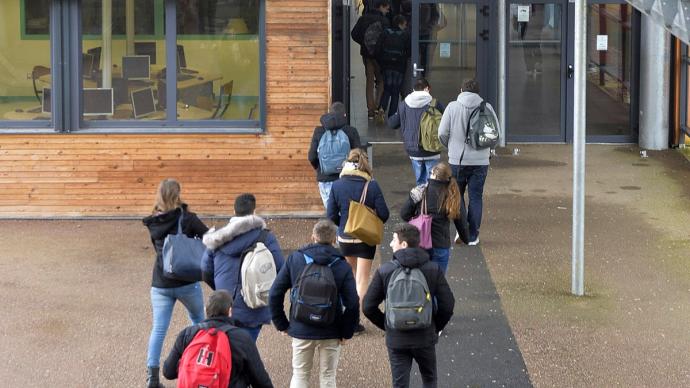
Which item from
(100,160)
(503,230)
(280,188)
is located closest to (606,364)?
(503,230)

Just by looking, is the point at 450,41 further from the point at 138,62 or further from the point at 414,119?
the point at 138,62

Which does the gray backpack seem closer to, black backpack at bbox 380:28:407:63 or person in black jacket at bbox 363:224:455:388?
person in black jacket at bbox 363:224:455:388

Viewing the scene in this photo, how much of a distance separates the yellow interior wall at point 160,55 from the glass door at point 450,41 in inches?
189

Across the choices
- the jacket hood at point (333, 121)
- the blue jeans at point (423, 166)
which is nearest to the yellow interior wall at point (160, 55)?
the blue jeans at point (423, 166)

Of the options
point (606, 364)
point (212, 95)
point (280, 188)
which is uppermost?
point (212, 95)

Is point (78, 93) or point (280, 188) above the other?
point (78, 93)

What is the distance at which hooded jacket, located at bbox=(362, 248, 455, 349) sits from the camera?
325 inches

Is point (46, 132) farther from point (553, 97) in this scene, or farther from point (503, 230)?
point (553, 97)

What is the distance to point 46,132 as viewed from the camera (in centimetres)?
1472

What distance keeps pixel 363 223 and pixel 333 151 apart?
6.43ft

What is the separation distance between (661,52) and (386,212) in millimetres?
9698

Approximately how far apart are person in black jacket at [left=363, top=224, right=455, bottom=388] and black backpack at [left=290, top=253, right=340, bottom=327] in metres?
0.29

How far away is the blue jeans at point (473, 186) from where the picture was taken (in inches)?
519

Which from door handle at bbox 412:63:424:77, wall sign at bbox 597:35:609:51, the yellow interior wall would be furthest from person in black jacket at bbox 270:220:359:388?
wall sign at bbox 597:35:609:51
